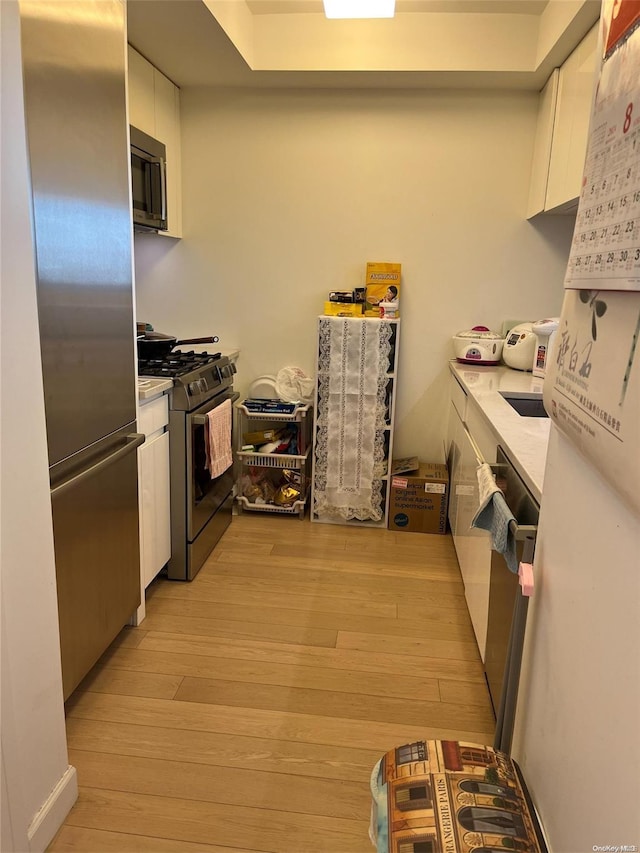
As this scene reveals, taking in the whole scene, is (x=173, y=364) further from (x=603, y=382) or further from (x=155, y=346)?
(x=603, y=382)

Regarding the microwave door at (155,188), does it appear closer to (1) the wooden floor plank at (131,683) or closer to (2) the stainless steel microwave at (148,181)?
(2) the stainless steel microwave at (148,181)

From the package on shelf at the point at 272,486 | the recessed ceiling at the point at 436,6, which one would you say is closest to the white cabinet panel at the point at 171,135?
the recessed ceiling at the point at 436,6

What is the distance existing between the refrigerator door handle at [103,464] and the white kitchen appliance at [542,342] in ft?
5.73

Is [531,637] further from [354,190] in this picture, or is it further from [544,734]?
[354,190]

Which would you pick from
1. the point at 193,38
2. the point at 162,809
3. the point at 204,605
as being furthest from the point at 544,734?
the point at 193,38

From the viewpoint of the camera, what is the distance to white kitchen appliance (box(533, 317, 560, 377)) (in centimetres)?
265

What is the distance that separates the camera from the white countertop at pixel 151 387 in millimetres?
2152

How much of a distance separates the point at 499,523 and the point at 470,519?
3.50ft

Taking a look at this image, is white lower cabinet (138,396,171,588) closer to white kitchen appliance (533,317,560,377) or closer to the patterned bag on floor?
the patterned bag on floor

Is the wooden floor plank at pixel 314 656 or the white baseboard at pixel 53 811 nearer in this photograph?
the white baseboard at pixel 53 811

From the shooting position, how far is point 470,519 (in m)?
2.36

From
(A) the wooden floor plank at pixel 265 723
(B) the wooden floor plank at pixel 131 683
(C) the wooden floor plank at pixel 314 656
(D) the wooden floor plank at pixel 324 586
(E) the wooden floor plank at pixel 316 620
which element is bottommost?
(A) the wooden floor plank at pixel 265 723

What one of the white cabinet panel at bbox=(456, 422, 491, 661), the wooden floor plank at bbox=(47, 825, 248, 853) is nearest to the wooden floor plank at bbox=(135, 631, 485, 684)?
the white cabinet panel at bbox=(456, 422, 491, 661)

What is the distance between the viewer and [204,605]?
8.05ft
